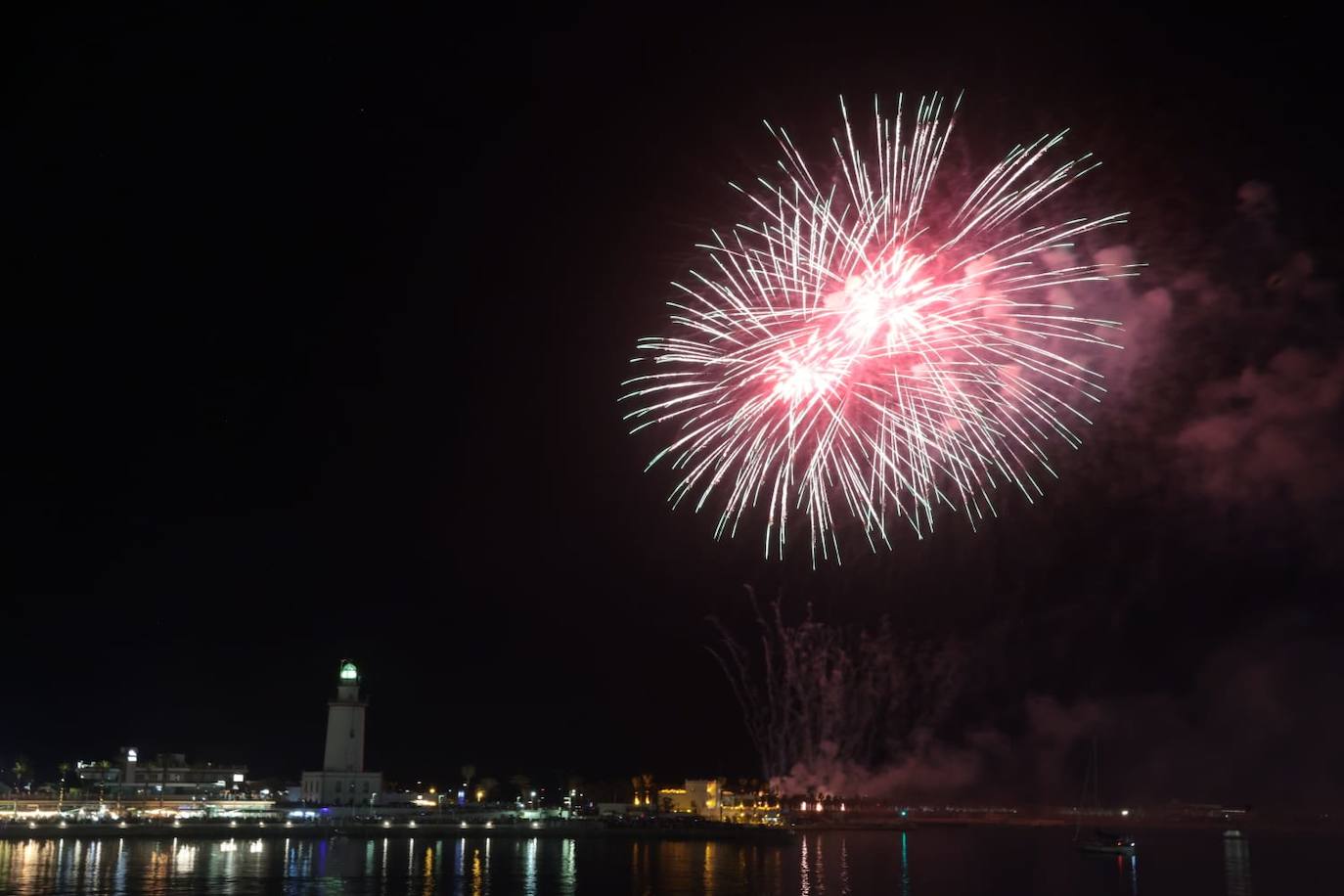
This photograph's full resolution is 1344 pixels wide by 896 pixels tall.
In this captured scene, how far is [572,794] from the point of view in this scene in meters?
116

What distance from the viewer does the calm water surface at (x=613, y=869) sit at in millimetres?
46750

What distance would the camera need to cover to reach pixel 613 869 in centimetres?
5622

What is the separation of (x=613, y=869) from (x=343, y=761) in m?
30.2

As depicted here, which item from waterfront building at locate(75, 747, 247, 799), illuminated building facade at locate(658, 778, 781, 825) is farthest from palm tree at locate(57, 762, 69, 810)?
illuminated building facade at locate(658, 778, 781, 825)

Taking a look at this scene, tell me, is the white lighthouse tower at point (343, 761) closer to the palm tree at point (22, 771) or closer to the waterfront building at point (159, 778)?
the waterfront building at point (159, 778)

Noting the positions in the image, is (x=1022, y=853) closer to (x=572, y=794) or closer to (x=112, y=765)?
(x=572, y=794)

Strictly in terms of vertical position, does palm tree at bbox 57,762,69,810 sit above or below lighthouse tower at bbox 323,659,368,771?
below

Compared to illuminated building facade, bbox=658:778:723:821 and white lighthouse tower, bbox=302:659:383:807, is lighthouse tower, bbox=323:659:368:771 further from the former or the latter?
illuminated building facade, bbox=658:778:723:821

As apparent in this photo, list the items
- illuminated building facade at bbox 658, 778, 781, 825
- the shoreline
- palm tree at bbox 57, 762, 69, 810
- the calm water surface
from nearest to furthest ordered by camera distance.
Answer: the calm water surface < the shoreline < palm tree at bbox 57, 762, 69, 810 < illuminated building facade at bbox 658, 778, 781, 825

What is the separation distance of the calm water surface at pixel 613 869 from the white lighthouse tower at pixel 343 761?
25.5 ft

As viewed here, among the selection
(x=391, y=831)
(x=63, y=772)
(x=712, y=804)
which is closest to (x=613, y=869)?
(x=391, y=831)

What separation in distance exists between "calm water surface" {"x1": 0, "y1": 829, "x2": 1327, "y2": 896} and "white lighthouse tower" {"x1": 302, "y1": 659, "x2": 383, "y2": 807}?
7.79 m

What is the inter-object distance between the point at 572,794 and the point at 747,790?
22.4 metres

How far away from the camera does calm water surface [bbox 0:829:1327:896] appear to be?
153 ft
